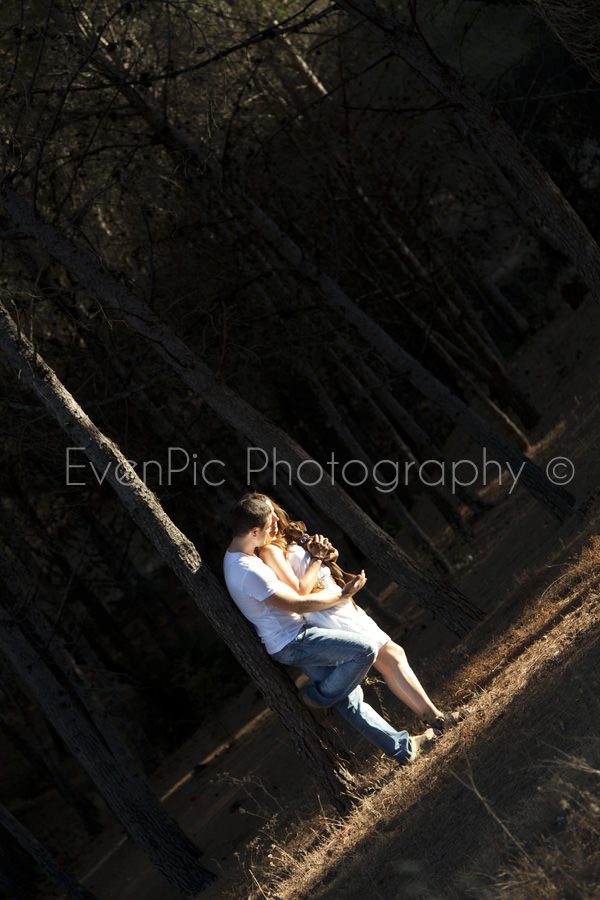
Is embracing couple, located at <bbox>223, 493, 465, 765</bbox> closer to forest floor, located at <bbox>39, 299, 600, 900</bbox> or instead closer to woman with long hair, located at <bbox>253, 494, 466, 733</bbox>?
Answer: woman with long hair, located at <bbox>253, 494, 466, 733</bbox>

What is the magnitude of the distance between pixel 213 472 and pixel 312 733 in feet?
35.8

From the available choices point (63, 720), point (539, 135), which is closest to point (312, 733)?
point (63, 720)

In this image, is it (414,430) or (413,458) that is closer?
(413,458)

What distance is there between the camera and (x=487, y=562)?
1823 cm

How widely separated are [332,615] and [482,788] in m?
2.06

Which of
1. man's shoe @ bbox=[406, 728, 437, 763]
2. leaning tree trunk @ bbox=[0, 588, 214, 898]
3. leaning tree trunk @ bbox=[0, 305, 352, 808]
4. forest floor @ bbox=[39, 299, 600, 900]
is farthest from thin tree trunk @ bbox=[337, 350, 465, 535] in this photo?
man's shoe @ bbox=[406, 728, 437, 763]

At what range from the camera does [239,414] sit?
1119cm

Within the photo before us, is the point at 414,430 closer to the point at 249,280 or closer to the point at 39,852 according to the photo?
the point at 249,280

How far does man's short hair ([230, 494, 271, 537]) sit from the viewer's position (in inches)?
296

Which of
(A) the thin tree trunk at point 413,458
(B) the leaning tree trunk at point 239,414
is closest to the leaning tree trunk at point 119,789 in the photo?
(B) the leaning tree trunk at point 239,414

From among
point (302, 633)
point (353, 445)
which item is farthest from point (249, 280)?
point (302, 633)

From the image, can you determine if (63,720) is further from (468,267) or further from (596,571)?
(468,267)

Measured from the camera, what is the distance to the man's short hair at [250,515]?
752 centimetres

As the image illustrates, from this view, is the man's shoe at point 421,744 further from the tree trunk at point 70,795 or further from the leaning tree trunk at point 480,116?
the tree trunk at point 70,795
